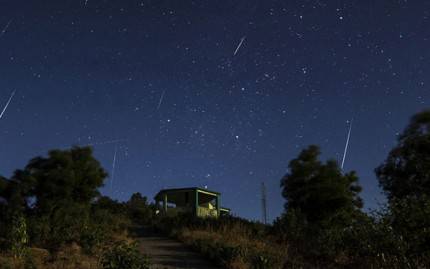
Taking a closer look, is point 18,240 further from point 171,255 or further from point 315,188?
point 315,188

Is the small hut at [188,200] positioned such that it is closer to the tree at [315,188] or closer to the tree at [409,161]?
the tree at [315,188]

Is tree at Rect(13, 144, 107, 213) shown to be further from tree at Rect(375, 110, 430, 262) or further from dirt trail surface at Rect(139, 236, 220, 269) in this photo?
tree at Rect(375, 110, 430, 262)

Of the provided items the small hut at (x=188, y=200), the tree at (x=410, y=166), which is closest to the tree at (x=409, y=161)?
the tree at (x=410, y=166)

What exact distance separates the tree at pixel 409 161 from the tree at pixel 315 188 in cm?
472

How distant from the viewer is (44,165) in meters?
29.0

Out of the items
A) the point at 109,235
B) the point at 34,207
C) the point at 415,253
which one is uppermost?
the point at 34,207

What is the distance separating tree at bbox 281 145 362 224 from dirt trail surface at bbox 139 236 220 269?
1642cm

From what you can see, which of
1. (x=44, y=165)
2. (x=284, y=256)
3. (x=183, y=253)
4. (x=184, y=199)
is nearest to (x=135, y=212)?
(x=184, y=199)

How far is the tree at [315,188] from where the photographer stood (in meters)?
33.7

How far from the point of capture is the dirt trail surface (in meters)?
13.4

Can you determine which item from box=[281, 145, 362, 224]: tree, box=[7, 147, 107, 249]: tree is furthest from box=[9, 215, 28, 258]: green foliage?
box=[281, 145, 362, 224]: tree

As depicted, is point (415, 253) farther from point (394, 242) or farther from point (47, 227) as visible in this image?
point (47, 227)

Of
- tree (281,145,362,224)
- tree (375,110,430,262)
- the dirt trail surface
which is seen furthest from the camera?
tree (281,145,362,224)

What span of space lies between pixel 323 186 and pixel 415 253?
20.8 metres
